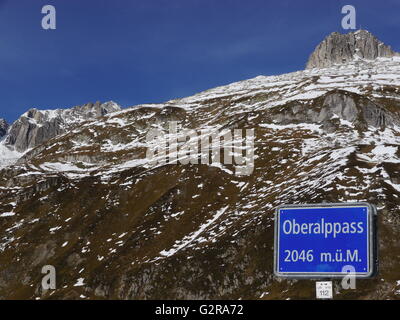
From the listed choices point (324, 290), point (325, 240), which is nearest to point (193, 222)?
point (325, 240)

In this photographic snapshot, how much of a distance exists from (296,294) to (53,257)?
8045 cm

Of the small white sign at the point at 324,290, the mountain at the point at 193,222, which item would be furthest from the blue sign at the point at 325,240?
the mountain at the point at 193,222

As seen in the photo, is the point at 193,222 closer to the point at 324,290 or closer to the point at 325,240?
the point at 325,240

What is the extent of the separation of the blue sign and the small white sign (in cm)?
17

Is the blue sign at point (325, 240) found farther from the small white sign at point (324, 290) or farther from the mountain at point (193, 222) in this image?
the mountain at point (193, 222)

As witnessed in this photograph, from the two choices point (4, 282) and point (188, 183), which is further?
point (188, 183)

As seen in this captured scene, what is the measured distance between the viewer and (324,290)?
859cm

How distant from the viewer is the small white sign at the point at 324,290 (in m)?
8.42

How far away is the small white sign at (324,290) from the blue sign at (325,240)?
0.56 ft

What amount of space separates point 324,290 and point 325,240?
28.3 inches

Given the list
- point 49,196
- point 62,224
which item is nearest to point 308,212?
point 62,224
